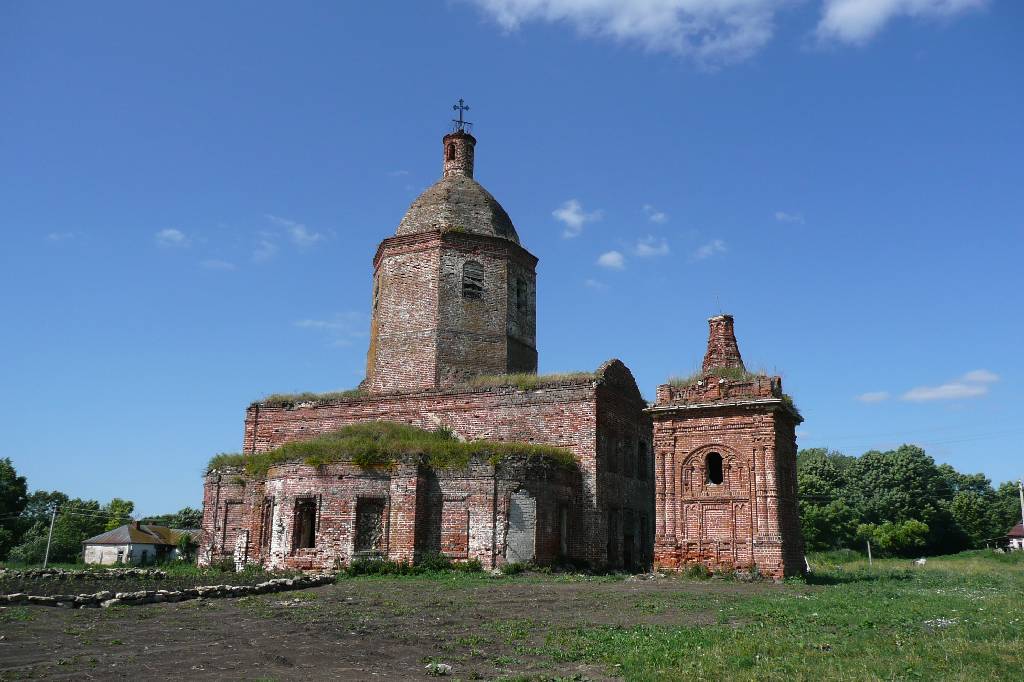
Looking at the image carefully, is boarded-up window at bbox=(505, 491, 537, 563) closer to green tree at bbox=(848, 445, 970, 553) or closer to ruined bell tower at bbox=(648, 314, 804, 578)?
ruined bell tower at bbox=(648, 314, 804, 578)

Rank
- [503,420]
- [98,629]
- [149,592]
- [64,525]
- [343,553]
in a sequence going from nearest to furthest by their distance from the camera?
[98,629]
[149,592]
[343,553]
[503,420]
[64,525]

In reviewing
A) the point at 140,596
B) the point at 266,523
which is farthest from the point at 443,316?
the point at 140,596

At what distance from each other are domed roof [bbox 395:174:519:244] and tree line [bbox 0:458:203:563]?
30781mm

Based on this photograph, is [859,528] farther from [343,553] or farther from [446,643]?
[446,643]

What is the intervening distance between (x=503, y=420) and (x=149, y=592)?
13377 millimetres

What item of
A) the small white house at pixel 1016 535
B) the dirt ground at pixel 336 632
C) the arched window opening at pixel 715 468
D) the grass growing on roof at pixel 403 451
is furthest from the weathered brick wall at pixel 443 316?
the small white house at pixel 1016 535

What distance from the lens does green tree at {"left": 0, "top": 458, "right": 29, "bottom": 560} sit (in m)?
48.3

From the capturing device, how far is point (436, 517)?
24.2m

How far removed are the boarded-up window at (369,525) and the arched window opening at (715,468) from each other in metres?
9.44

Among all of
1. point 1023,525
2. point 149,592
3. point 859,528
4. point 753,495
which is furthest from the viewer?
point 1023,525

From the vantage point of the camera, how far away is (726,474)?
886 inches

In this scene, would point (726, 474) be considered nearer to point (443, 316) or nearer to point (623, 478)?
point (623, 478)

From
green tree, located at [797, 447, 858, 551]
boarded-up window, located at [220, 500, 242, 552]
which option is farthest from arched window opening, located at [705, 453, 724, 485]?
green tree, located at [797, 447, 858, 551]

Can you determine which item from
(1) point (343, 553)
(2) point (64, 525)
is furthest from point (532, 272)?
(2) point (64, 525)
